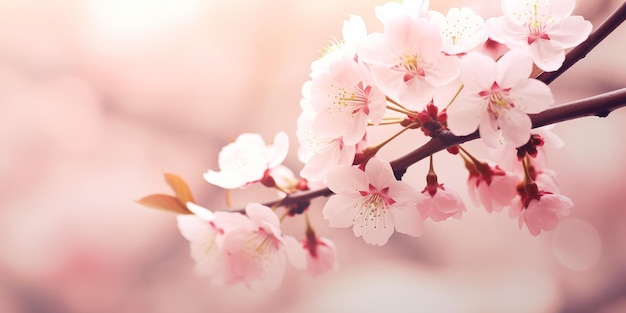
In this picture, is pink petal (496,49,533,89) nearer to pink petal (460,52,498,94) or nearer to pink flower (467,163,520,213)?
pink petal (460,52,498,94)

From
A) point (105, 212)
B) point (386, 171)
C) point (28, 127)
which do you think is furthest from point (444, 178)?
point (28, 127)

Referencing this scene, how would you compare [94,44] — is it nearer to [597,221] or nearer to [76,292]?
[76,292]

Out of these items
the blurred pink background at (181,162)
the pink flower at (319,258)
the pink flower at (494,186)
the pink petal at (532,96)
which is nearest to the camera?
the pink petal at (532,96)

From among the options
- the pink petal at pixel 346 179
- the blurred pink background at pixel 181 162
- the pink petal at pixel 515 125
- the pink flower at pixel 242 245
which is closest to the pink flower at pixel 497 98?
the pink petal at pixel 515 125

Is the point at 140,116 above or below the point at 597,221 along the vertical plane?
above

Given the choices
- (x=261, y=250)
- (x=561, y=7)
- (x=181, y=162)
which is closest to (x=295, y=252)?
(x=261, y=250)

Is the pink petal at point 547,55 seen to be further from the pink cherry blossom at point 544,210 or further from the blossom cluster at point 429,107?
the pink cherry blossom at point 544,210

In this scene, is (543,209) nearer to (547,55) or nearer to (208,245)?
(547,55)
